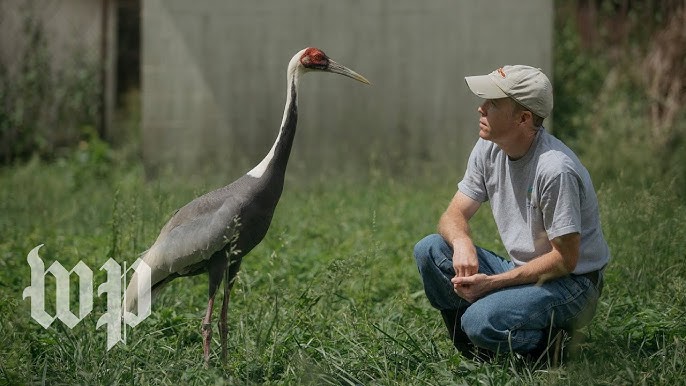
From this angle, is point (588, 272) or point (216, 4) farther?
point (216, 4)

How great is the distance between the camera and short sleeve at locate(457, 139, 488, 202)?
172 inches

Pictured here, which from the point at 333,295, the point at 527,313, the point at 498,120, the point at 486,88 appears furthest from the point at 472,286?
the point at 333,295

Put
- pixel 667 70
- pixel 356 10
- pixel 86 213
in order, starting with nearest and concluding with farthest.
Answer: pixel 86 213
pixel 356 10
pixel 667 70

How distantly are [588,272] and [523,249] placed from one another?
275 millimetres

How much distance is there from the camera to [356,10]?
942 centimetres

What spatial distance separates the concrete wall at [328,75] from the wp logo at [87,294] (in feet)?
11.8

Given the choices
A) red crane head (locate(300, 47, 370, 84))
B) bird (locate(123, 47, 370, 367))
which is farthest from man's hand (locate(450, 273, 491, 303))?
red crane head (locate(300, 47, 370, 84))

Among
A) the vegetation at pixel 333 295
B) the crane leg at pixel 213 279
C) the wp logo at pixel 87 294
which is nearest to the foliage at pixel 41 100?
the vegetation at pixel 333 295

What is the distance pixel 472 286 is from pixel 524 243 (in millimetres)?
282

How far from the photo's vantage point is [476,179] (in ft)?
14.4

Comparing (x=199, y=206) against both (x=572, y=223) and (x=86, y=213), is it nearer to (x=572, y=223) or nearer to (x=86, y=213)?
(x=572, y=223)

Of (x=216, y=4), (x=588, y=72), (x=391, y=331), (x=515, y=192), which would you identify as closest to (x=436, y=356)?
(x=391, y=331)

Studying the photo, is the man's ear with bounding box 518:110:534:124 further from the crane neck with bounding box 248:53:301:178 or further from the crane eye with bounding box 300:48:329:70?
the crane eye with bounding box 300:48:329:70

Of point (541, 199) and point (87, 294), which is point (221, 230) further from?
point (541, 199)
